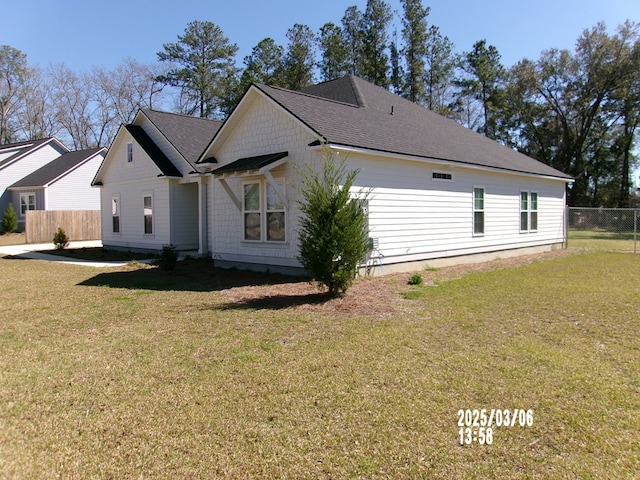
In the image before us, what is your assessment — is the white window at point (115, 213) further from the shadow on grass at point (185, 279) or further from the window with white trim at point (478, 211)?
the window with white trim at point (478, 211)

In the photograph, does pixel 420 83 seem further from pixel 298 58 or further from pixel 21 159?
pixel 21 159

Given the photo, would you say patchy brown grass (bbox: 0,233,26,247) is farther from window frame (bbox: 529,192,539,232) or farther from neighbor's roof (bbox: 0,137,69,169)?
window frame (bbox: 529,192,539,232)

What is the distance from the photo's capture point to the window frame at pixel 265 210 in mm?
11523

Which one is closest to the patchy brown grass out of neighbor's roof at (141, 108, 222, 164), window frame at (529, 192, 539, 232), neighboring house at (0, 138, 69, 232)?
neighboring house at (0, 138, 69, 232)

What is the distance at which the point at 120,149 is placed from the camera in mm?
19375

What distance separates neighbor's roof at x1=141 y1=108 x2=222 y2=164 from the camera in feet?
56.1

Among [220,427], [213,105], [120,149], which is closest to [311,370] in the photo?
[220,427]

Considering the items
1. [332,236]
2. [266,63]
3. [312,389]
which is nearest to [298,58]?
[266,63]

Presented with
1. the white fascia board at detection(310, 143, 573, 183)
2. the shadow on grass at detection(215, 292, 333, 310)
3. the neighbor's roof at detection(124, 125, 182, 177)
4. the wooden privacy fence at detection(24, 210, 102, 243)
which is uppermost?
the neighbor's roof at detection(124, 125, 182, 177)

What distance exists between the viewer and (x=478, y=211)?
15.1 m

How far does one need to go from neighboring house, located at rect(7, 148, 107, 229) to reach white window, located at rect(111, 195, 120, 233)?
1107 centimetres

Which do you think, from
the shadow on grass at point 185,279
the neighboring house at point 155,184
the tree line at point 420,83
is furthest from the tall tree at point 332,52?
the shadow on grass at point 185,279

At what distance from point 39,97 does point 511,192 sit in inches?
1873

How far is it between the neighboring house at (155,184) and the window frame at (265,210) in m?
3.73
